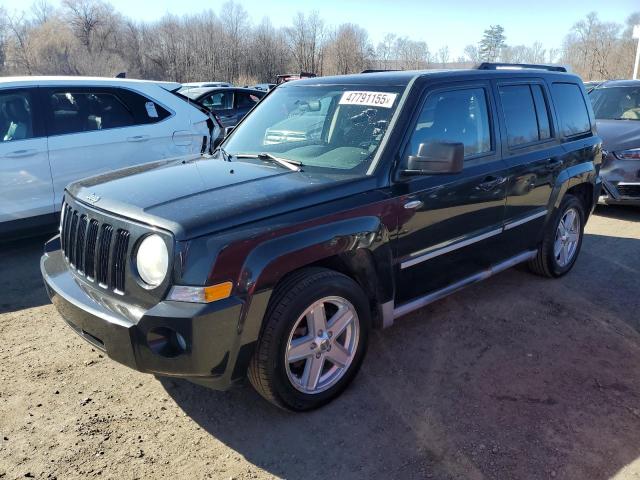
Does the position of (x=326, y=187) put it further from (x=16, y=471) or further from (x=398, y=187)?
(x=16, y=471)

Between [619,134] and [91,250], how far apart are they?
Answer: 7492 mm

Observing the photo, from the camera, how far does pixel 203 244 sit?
247 centimetres

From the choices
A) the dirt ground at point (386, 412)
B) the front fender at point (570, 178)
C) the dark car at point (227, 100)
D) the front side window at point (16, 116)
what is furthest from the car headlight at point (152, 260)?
the dark car at point (227, 100)

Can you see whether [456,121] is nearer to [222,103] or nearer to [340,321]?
[340,321]

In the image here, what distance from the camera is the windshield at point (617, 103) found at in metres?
8.52

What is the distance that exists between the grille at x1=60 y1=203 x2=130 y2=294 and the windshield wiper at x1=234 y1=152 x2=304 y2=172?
3.77 feet

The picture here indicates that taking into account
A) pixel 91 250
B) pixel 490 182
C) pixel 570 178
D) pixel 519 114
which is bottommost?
pixel 91 250

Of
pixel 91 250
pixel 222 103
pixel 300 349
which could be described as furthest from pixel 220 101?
pixel 300 349

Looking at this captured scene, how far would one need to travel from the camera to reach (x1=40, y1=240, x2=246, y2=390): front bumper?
2426mm

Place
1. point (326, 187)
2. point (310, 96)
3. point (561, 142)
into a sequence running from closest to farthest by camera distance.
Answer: point (326, 187)
point (310, 96)
point (561, 142)

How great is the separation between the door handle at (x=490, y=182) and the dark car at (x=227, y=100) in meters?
9.74

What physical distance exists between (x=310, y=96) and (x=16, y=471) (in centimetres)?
300

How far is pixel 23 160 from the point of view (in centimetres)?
538

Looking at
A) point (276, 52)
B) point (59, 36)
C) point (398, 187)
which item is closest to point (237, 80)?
point (276, 52)
